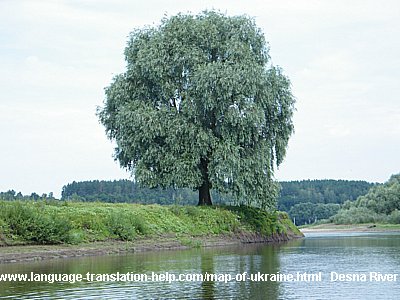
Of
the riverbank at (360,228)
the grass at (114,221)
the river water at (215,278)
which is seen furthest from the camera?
the riverbank at (360,228)

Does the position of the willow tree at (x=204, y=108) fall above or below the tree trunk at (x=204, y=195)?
above

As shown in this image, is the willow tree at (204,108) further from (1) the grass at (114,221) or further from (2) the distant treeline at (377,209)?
(2) the distant treeline at (377,209)

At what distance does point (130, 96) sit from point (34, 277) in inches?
1074

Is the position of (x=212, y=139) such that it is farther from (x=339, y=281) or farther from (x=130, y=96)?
(x=339, y=281)

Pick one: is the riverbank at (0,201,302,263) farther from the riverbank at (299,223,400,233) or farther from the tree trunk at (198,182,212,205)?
the riverbank at (299,223,400,233)

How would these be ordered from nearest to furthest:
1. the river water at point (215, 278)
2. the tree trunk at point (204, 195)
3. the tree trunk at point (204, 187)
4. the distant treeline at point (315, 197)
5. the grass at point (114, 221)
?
the river water at point (215, 278)
the grass at point (114, 221)
the tree trunk at point (204, 187)
the tree trunk at point (204, 195)
the distant treeline at point (315, 197)

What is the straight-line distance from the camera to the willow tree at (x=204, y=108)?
4469cm

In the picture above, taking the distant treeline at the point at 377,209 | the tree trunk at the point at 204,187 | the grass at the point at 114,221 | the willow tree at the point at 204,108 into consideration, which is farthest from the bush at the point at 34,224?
the distant treeline at the point at 377,209

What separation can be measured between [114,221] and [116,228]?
0.39m

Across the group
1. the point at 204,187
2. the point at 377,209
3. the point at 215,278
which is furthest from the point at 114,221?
the point at 377,209

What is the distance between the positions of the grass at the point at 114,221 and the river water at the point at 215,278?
9.81 feet

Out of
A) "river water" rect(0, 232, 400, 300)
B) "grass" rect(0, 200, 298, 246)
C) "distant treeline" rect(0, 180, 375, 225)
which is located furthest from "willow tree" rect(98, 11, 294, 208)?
"distant treeline" rect(0, 180, 375, 225)

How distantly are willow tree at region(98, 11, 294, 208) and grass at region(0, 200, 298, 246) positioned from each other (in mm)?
2083

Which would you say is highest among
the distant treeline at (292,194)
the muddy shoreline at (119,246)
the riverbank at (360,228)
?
the distant treeline at (292,194)
